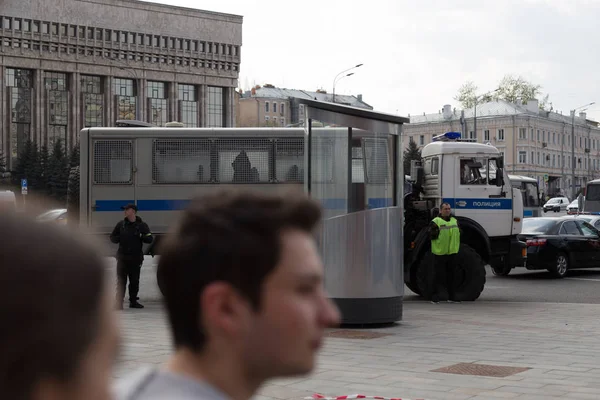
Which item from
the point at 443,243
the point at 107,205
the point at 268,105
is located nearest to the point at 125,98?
the point at 268,105

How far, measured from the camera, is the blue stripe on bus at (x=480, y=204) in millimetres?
18781

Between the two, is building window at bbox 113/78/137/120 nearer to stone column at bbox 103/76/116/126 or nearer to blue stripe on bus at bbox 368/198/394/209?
stone column at bbox 103/76/116/126

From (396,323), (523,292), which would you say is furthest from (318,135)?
(523,292)

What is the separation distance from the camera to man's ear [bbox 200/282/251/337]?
4.73ft

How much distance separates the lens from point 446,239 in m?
17.0

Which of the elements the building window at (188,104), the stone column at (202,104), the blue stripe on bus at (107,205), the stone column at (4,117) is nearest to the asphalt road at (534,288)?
the blue stripe on bus at (107,205)

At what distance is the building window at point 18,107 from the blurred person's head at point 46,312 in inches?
3978

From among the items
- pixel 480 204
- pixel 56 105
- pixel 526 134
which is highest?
pixel 56 105

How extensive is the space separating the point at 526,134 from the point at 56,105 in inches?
2252

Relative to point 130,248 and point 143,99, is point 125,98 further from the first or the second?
point 130,248

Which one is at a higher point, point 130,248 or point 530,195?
point 530,195

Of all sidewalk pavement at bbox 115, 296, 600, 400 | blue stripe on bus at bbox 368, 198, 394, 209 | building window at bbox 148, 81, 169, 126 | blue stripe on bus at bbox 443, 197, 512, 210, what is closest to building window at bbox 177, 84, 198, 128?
building window at bbox 148, 81, 169, 126

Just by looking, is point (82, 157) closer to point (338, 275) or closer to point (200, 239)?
point (338, 275)

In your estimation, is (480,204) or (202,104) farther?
(202,104)
